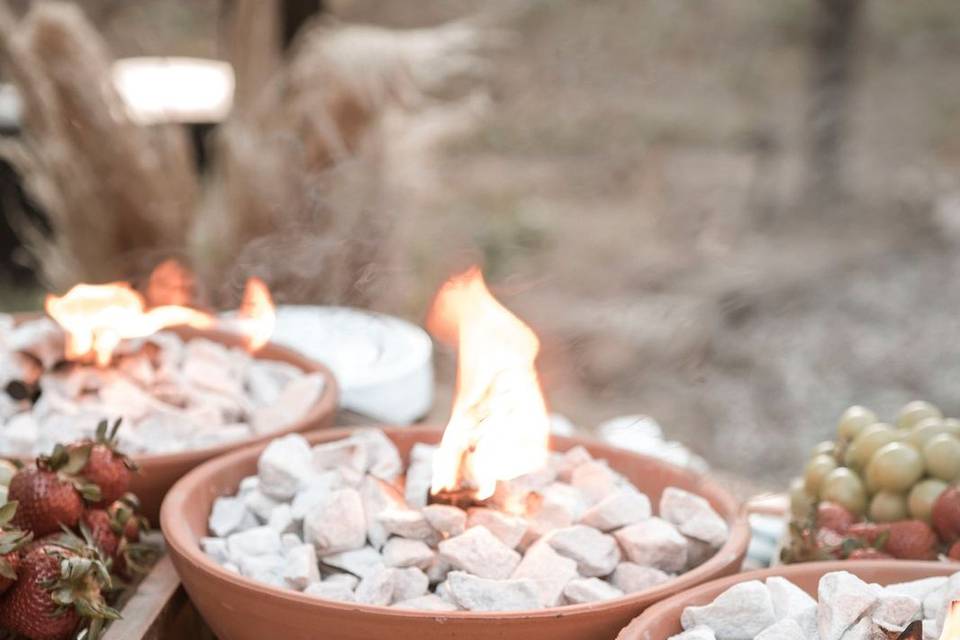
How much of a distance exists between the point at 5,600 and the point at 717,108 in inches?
243

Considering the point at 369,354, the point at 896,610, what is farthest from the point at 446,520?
the point at 369,354

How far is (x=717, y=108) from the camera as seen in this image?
6629 mm

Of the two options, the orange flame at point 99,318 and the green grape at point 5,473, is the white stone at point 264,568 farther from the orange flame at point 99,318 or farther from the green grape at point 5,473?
the orange flame at point 99,318

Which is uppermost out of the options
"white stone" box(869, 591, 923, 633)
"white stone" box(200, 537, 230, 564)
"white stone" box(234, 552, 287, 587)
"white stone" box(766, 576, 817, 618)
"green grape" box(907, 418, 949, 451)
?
"white stone" box(869, 591, 923, 633)

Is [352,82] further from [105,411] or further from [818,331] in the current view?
[818,331]

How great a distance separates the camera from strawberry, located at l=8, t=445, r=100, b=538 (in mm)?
944

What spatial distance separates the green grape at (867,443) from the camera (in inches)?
47.9

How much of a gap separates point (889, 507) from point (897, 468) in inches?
1.6

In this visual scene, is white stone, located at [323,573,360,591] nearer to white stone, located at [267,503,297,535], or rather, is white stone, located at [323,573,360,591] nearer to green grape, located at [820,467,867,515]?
white stone, located at [267,503,297,535]

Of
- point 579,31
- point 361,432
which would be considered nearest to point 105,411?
point 361,432

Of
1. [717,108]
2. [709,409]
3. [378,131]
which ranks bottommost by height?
[709,409]

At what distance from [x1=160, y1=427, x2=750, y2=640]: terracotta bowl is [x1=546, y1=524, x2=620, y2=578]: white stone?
0.08 meters

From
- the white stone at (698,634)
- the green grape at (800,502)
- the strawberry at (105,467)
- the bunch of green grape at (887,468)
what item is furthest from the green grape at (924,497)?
the strawberry at (105,467)

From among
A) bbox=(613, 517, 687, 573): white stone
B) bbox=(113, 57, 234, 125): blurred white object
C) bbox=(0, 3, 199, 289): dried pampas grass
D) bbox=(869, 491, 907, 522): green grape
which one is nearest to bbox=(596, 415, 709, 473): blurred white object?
bbox=(869, 491, 907, 522): green grape
